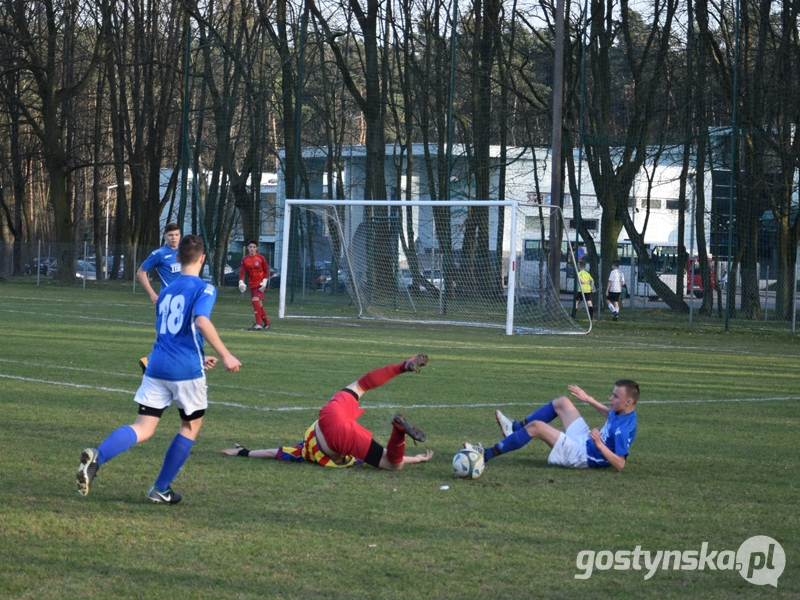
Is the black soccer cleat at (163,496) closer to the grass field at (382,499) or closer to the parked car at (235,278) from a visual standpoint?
the grass field at (382,499)

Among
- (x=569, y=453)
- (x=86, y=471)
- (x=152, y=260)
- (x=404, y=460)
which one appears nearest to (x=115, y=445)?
(x=86, y=471)

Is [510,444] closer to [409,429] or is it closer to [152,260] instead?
[409,429]

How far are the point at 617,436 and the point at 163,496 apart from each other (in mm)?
3103

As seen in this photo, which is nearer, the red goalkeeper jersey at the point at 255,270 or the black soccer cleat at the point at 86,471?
the black soccer cleat at the point at 86,471

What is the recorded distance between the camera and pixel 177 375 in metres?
5.93

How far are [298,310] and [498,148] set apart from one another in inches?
282

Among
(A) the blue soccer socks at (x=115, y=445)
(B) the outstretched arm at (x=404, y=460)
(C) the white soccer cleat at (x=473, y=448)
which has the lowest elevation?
(B) the outstretched arm at (x=404, y=460)

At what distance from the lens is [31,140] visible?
4991 centimetres

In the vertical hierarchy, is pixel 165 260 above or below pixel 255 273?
above

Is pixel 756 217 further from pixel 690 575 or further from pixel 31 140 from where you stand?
pixel 31 140

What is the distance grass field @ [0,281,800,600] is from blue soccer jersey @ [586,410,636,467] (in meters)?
0.15

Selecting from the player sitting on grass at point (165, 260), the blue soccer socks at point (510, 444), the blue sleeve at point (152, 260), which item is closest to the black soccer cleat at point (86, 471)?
the blue soccer socks at point (510, 444)

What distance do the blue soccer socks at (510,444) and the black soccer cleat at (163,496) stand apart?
2.37 metres

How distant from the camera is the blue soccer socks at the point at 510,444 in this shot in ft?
24.3
